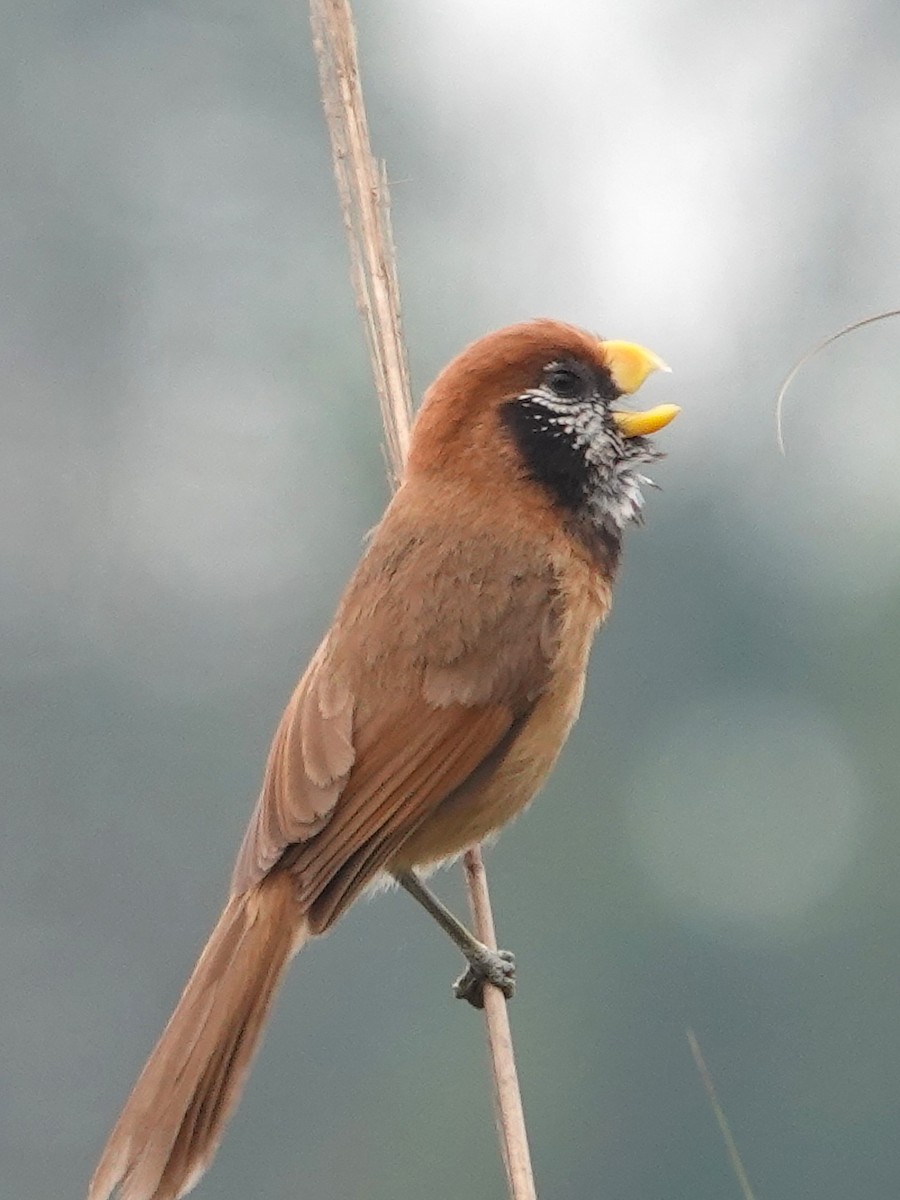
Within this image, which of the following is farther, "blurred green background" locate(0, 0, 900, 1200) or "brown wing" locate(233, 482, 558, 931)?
"blurred green background" locate(0, 0, 900, 1200)

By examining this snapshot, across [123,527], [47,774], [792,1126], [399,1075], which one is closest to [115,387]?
[123,527]

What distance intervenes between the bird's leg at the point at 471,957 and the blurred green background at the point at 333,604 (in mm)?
14995

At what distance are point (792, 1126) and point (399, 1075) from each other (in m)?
5.15

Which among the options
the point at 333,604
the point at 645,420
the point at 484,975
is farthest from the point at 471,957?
the point at 333,604

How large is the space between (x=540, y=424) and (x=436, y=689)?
0.70m

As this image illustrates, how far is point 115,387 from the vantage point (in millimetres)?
41188

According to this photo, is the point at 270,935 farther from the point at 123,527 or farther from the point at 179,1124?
the point at 123,527

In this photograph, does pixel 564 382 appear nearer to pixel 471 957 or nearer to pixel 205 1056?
pixel 471 957

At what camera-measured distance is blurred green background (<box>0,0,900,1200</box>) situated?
27.0 meters

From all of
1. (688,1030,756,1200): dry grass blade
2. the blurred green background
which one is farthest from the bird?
the blurred green background

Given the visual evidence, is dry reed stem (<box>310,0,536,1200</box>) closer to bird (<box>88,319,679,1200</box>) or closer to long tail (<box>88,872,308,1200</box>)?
bird (<box>88,319,679,1200</box>)

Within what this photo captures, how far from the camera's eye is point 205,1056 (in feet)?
12.3

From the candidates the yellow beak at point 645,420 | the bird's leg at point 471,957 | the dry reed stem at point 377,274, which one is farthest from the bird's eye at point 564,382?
the bird's leg at point 471,957

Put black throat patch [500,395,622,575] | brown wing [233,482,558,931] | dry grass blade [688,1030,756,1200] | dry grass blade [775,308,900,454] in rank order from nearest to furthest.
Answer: dry grass blade [688,1030,756,1200]
dry grass blade [775,308,900,454]
brown wing [233,482,558,931]
black throat patch [500,395,622,575]
